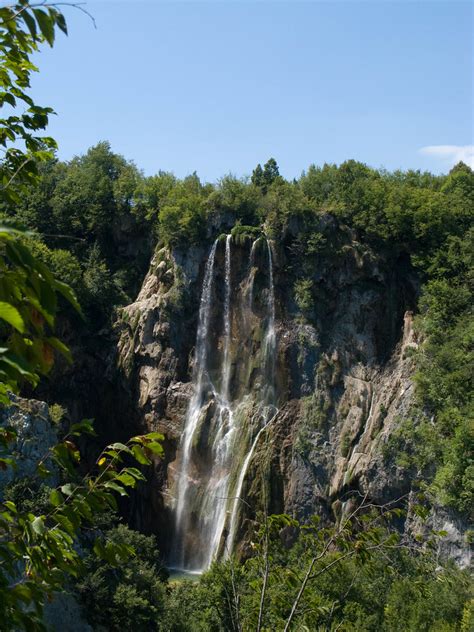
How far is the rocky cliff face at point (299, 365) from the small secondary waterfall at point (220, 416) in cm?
13

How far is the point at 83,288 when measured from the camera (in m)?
31.1

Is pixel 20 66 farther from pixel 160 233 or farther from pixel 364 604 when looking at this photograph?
pixel 160 233

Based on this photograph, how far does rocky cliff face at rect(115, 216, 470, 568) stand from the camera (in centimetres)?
2525

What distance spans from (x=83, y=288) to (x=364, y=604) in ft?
59.0

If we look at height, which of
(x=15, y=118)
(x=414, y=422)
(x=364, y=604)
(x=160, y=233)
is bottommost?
(x=364, y=604)

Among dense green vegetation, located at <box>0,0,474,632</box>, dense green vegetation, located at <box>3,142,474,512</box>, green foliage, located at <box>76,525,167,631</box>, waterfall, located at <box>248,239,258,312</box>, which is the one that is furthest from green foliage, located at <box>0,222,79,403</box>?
waterfall, located at <box>248,239,258,312</box>

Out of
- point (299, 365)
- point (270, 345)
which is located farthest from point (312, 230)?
point (299, 365)

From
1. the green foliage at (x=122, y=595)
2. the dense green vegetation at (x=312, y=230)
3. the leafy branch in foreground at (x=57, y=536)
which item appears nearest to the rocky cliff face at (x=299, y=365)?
the dense green vegetation at (x=312, y=230)

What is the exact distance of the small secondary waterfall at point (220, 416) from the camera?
26.5 metres

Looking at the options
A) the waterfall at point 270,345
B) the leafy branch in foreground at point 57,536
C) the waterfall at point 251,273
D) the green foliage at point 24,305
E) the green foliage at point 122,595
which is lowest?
the green foliage at point 122,595

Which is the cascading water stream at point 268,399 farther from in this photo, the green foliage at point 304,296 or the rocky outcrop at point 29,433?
the rocky outcrop at point 29,433

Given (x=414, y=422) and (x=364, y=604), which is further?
(x=414, y=422)

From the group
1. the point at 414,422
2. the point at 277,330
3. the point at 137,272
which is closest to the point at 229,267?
the point at 277,330

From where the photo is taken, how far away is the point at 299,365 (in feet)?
90.3
